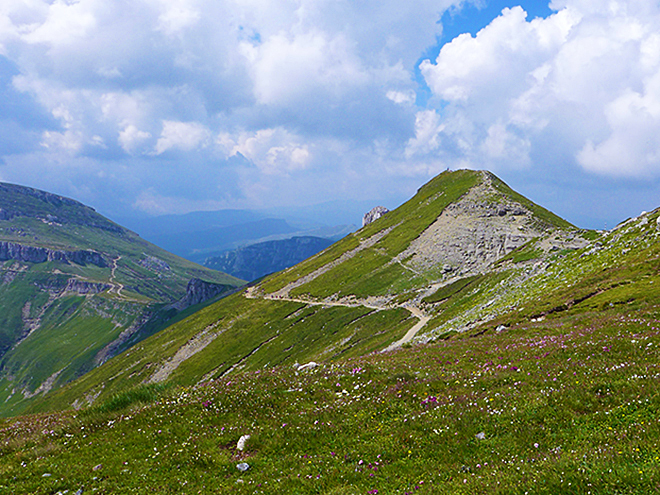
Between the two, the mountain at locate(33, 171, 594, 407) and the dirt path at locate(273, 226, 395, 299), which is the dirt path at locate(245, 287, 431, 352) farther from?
the dirt path at locate(273, 226, 395, 299)

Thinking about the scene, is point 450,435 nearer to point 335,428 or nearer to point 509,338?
point 335,428

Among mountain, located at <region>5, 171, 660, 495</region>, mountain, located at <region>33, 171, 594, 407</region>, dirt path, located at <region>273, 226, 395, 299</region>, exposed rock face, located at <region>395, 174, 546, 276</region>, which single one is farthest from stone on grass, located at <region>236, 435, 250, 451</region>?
dirt path, located at <region>273, 226, 395, 299</region>

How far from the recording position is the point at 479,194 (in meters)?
176

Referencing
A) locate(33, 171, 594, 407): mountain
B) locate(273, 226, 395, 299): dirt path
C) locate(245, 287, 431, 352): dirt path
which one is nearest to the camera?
locate(245, 287, 431, 352): dirt path

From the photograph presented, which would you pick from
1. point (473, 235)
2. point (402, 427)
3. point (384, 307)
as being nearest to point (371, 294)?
point (384, 307)

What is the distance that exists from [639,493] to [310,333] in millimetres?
110087

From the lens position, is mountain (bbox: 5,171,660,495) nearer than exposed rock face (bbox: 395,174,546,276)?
Yes

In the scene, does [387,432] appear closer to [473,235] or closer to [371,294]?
[371,294]

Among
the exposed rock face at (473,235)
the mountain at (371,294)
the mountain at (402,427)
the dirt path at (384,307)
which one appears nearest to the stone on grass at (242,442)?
the mountain at (402,427)

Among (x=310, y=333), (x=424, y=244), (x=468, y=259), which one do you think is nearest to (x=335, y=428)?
(x=310, y=333)

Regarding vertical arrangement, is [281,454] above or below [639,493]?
below

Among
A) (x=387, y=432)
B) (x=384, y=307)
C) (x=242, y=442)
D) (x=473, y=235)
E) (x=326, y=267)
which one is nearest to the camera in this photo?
(x=387, y=432)

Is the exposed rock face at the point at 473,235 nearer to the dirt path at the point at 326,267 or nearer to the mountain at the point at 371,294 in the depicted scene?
the mountain at the point at 371,294

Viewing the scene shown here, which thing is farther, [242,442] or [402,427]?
[242,442]
